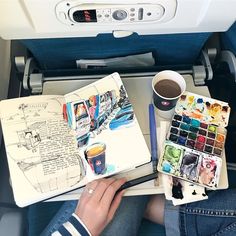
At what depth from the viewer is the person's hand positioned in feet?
2.65

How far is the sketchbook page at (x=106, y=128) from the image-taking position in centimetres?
79

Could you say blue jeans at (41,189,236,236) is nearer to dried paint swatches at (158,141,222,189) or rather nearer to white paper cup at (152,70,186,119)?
dried paint swatches at (158,141,222,189)

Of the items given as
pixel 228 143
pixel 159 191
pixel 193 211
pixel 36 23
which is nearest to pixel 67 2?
pixel 36 23

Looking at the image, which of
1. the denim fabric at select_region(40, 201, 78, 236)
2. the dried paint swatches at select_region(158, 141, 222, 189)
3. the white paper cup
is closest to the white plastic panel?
the white paper cup

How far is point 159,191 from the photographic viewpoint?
2.69 feet

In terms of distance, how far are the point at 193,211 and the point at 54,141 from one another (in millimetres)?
379

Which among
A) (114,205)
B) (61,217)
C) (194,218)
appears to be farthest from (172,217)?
(61,217)

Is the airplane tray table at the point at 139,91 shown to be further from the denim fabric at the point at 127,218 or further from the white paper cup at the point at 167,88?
the denim fabric at the point at 127,218

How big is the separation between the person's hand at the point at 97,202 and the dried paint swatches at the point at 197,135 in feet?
0.52

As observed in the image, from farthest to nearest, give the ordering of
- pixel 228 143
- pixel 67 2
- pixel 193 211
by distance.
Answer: pixel 228 143 → pixel 193 211 → pixel 67 2

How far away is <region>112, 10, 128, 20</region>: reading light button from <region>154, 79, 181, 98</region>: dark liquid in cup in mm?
226

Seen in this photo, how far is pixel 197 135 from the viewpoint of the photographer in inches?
32.9

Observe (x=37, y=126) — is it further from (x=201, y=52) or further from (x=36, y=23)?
(x=201, y=52)

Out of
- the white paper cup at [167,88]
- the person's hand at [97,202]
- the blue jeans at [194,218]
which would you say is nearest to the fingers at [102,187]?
the person's hand at [97,202]
